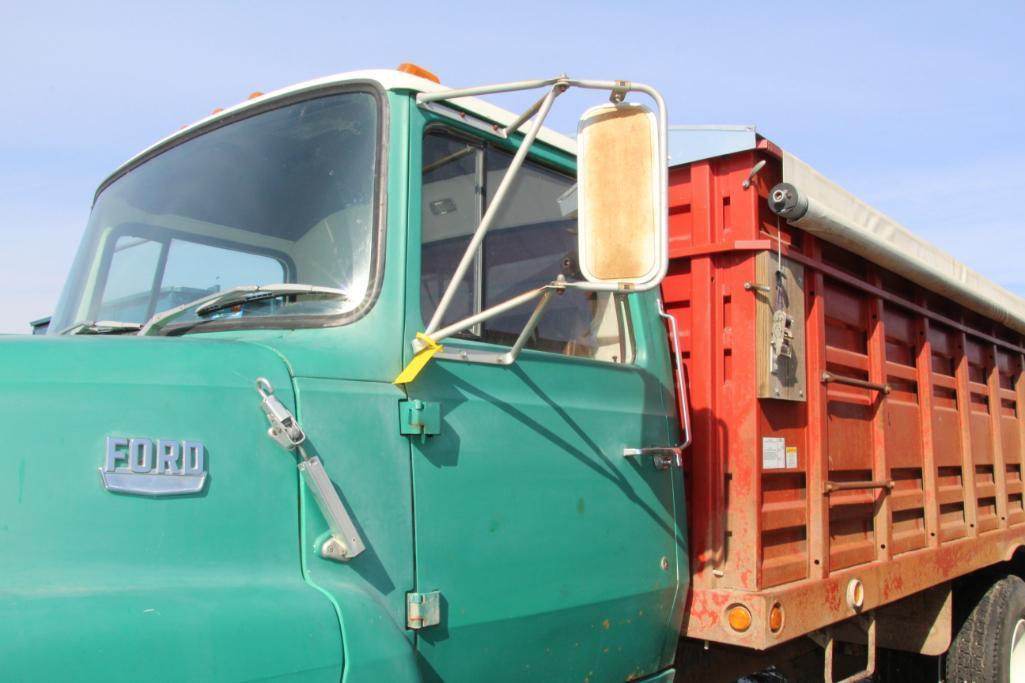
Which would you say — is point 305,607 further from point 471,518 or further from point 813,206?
point 813,206

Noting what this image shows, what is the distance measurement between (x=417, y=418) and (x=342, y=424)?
19 centimetres

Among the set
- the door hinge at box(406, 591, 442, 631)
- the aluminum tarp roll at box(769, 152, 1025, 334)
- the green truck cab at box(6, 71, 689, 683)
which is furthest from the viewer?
the aluminum tarp roll at box(769, 152, 1025, 334)

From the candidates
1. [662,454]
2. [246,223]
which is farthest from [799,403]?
[246,223]

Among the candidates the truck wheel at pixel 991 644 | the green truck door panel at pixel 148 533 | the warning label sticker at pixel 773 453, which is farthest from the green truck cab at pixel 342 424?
the truck wheel at pixel 991 644

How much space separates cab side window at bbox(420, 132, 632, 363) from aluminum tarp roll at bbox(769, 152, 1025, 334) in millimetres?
881

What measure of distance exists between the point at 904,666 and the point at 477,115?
175 inches

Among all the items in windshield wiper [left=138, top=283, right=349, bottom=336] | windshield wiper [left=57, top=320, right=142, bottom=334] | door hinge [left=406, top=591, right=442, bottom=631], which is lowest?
door hinge [left=406, top=591, right=442, bottom=631]

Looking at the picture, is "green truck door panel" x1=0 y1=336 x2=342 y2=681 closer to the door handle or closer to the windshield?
the windshield

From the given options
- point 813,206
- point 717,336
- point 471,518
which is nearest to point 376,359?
point 471,518

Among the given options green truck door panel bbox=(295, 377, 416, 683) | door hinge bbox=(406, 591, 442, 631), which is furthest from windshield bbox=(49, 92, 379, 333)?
door hinge bbox=(406, 591, 442, 631)

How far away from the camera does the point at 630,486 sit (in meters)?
2.79

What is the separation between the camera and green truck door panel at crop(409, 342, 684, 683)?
2238mm

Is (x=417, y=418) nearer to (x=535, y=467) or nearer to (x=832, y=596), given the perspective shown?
(x=535, y=467)

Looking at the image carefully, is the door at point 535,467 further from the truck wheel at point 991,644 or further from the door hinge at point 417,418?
the truck wheel at point 991,644
